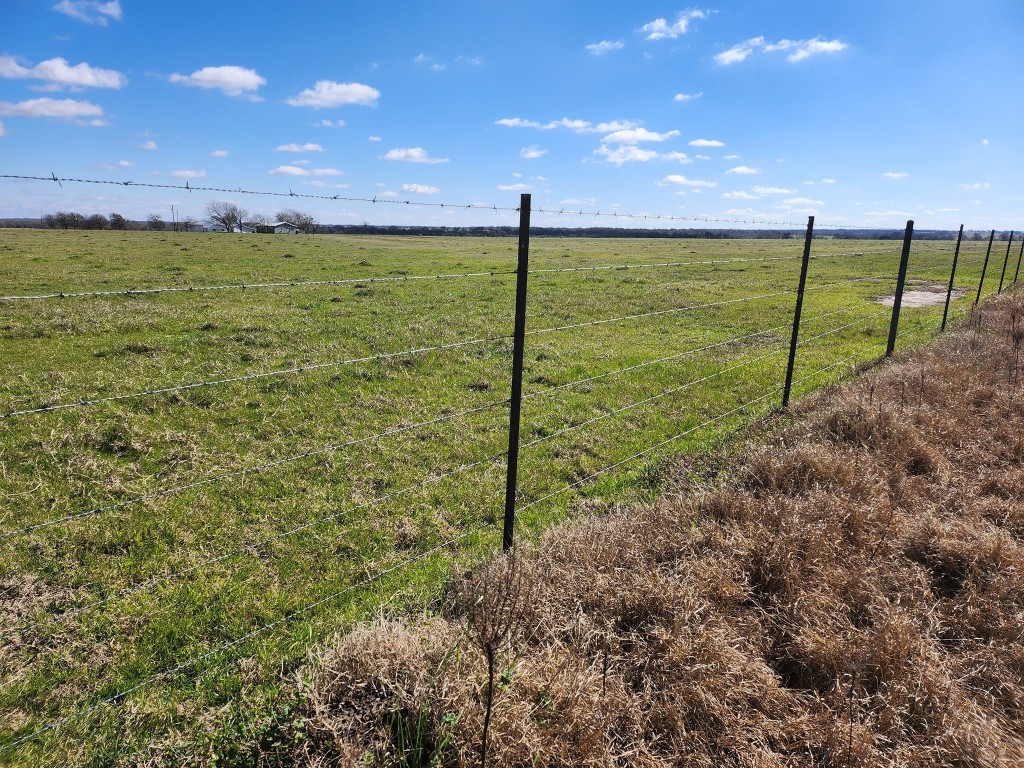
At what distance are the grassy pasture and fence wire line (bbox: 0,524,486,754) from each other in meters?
0.03

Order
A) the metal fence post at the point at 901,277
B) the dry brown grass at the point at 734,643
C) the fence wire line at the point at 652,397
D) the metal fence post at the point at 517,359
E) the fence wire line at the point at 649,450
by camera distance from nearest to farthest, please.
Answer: the dry brown grass at the point at 734,643
the metal fence post at the point at 517,359
the fence wire line at the point at 649,450
the fence wire line at the point at 652,397
the metal fence post at the point at 901,277

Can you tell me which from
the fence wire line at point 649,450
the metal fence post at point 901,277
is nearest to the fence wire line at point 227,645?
the fence wire line at point 649,450

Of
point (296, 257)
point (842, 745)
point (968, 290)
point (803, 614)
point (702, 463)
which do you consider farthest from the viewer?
point (296, 257)

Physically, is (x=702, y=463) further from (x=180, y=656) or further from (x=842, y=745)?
(x=180, y=656)

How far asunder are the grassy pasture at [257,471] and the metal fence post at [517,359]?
0.45 meters

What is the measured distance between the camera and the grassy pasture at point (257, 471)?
352 cm

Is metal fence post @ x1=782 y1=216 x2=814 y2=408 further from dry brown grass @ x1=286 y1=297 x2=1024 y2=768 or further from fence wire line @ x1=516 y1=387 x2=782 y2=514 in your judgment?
dry brown grass @ x1=286 y1=297 x2=1024 y2=768

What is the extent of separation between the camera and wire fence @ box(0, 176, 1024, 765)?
3.87 meters

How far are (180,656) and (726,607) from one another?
351 cm

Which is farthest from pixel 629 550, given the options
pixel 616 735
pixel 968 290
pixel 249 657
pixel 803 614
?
pixel 968 290

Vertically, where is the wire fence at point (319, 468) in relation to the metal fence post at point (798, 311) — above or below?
below

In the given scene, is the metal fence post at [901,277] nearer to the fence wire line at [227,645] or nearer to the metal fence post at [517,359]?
the metal fence post at [517,359]

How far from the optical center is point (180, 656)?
3703mm

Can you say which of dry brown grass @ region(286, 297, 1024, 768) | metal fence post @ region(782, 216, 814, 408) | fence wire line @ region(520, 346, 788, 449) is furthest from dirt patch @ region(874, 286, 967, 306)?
dry brown grass @ region(286, 297, 1024, 768)
